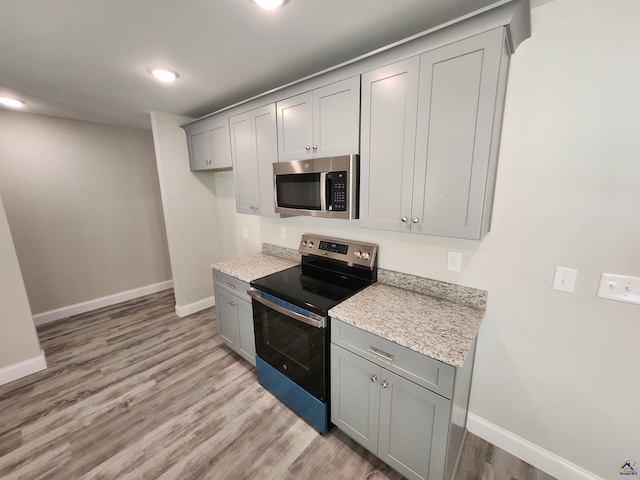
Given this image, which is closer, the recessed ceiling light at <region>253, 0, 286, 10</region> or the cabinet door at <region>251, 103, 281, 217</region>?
the recessed ceiling light at <region>253, 0, 286, 10</region>

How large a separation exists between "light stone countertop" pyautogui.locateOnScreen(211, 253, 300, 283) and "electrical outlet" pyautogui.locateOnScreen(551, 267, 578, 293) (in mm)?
1862

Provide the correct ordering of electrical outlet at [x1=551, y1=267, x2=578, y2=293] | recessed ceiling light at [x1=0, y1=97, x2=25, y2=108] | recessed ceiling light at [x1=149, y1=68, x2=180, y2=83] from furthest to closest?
recessed ceiling light at [x1=0, y1=97, x2=25, y2=108] → recessed ceiling light at [x1=149, y1=68, x2=180, y2=83] → electrical outlet at [x1=551, y1=267, x2=578, y2=293]

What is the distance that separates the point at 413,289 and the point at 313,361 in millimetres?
841

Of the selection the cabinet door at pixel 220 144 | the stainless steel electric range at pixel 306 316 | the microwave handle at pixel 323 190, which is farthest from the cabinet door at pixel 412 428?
the cabinet door at pixel 220 144

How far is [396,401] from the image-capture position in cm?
134

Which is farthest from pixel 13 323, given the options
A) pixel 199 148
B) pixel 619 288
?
pixel 619 288

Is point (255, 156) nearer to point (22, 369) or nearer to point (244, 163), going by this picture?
point (244, 163)

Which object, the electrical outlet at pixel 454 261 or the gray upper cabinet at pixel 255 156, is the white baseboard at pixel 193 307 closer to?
the gray upper cabinet at pixel 255 156

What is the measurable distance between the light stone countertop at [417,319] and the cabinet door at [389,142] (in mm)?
489

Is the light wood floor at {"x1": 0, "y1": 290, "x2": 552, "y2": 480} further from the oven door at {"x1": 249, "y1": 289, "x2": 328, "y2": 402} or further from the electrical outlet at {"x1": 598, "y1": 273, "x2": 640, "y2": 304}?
the electrical outlet at {"x1": 598, "y1": 273, "x2": 640, "y2": 304}

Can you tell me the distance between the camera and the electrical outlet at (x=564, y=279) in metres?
1.29

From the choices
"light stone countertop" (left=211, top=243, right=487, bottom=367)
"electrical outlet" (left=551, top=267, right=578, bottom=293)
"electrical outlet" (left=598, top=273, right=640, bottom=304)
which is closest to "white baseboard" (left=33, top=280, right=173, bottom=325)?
"light stone countertop" (left=211, top=243, right=487, bottom=367)

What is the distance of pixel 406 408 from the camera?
1.31m

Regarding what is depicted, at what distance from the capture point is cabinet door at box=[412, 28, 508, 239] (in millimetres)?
1138
